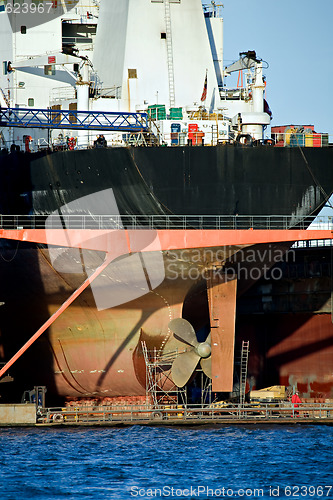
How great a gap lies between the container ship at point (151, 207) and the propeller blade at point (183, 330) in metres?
0.04

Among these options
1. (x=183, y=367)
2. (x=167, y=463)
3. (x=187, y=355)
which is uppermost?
(x=187, y=355)

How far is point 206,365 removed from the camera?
30.9 metres

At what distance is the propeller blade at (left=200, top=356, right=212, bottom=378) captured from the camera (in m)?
30.8

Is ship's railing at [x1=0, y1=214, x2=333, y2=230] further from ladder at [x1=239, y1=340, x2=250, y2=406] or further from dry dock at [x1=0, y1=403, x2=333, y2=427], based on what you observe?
dry dock at [x1=0, y1=403, x2=333, y2=427]

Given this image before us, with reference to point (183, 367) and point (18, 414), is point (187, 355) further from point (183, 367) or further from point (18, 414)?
point (18, 414)

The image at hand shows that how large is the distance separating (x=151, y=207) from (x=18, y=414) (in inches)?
363

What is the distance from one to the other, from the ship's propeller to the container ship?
5 centimetres

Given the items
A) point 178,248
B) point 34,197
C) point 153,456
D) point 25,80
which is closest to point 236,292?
point 178,248

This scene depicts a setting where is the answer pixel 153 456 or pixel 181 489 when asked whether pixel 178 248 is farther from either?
pixel 181 489

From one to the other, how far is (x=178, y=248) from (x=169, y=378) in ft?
16.5

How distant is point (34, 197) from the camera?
36500 mm

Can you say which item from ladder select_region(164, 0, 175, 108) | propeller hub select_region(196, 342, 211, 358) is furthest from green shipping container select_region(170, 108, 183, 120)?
propeller hub select_region(196, 342, 211, 358)

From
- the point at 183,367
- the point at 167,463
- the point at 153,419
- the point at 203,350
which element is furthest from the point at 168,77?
the point at 167,463

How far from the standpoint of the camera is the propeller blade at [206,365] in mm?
30797
